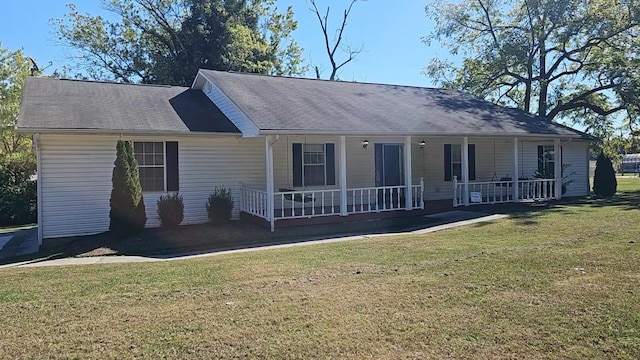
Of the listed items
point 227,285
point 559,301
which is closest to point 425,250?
point 559,301

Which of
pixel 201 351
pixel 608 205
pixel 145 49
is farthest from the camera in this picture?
pixel 145 49

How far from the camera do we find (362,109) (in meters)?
14.7

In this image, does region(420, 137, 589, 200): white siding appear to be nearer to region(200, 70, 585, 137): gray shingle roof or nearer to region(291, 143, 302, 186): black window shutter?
region(200, 70, 585, 137): gray shingle roof

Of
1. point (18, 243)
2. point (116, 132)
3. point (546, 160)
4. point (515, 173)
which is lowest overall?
point (18, 243)

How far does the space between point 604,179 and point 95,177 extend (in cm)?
1990

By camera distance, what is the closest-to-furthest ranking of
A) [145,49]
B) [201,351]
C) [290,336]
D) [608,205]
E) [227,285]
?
[201,351]
[290,336]
[227,285]
[608,205]
[145,49]

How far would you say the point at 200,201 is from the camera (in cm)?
1299

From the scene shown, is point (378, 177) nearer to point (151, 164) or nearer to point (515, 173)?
point (515, 173)

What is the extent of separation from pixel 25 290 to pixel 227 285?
9.48 ft

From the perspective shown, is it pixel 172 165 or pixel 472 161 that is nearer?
pixel 172 165

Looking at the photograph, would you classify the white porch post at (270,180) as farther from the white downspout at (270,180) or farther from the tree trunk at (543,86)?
the tree trunk at (543,86)

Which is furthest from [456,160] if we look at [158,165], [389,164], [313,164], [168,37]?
[168,37]

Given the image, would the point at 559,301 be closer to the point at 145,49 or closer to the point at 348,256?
the point at 348,256

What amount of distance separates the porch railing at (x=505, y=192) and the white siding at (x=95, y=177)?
763 centimetres
